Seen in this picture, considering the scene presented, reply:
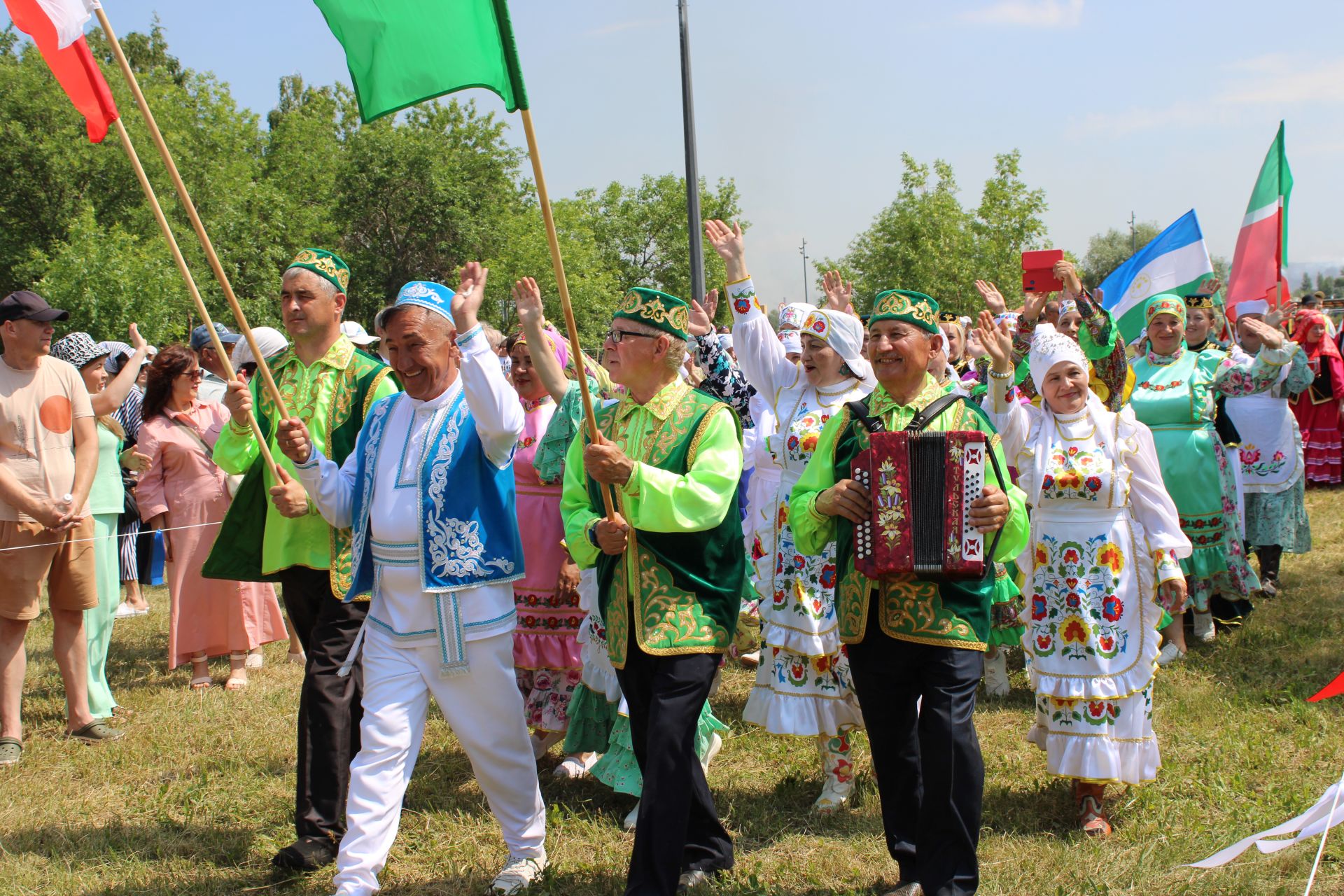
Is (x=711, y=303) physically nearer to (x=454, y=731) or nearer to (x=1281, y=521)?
(x=454, y=731)

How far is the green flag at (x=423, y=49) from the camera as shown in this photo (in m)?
3.76

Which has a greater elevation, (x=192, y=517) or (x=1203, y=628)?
(x=192, y=517)

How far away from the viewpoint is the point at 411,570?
13.8 ft

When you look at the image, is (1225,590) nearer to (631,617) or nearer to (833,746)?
(833,746)

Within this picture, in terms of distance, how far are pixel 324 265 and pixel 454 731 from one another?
2187mm

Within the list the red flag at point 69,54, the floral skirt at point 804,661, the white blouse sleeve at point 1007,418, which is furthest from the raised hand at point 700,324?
the red flag at point 69,54

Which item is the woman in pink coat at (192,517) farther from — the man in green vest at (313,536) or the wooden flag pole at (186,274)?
the wooden flag pole at (186,274)

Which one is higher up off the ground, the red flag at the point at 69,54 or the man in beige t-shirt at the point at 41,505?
the red flag at the point at 69,54

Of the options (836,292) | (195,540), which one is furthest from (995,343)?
(195,540)

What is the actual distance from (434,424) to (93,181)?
95.7 ft

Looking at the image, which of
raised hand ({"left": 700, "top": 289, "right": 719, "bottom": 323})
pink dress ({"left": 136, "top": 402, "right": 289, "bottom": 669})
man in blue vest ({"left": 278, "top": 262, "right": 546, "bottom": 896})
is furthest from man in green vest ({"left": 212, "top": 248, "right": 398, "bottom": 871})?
pink dress ({"left": 136, "top": 402, "right": 289, "bottom": 669})

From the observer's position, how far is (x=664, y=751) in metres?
3.84

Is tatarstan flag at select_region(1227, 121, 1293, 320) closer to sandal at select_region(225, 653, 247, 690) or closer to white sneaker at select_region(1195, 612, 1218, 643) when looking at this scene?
white sneaker at select_region(1195, 612, 1218, 643)

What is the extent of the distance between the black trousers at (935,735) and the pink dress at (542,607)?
84.0 inches
